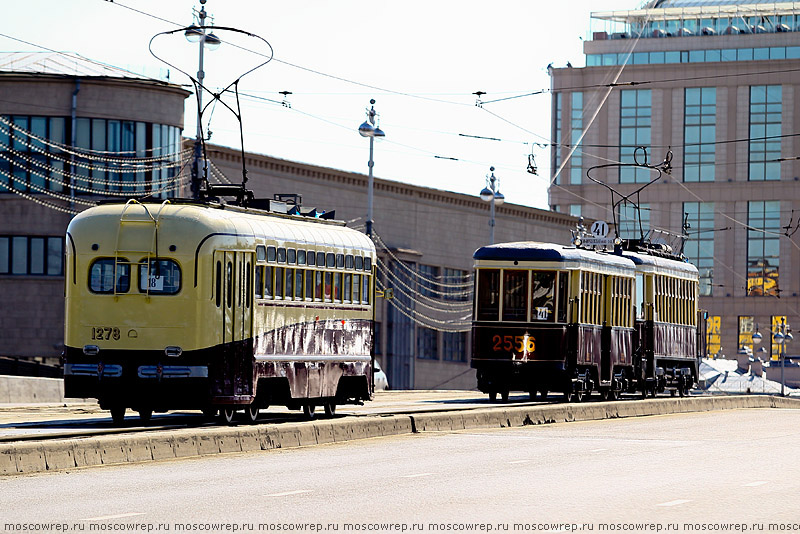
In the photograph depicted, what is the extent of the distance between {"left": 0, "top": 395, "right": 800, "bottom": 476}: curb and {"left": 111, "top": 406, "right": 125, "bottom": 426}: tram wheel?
9.57 feet

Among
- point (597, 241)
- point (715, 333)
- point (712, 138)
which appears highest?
point (712, 138)

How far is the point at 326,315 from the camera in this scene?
24.7 m

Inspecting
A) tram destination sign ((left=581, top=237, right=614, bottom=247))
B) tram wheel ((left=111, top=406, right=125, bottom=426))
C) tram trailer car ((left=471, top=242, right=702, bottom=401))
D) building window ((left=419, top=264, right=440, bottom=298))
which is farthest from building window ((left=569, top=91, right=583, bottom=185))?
tram wheel ((left=111, top=406, right=125, bottom=426))

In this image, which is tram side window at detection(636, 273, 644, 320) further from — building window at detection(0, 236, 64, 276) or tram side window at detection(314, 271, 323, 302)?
building window at detection(0, 236, 64, 276)

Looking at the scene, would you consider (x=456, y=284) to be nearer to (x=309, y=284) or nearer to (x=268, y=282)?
(x=309, y=284)

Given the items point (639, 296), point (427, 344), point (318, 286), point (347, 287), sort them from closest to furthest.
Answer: point (318, 286), point (347, 287), point (639, 296), point (427, 344)

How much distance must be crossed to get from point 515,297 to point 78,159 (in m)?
22.5

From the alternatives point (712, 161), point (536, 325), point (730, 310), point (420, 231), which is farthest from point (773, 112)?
point (536, 325)

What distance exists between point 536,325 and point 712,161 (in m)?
77.1

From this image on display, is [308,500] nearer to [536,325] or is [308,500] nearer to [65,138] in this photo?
[536,325]

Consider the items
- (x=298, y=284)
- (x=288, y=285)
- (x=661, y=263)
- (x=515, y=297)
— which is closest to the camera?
(x=288, y=285)

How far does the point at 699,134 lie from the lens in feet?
350

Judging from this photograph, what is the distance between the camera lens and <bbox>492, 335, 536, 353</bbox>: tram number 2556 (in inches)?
1273

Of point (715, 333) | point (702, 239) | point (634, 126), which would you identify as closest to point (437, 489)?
point (634, 126)
